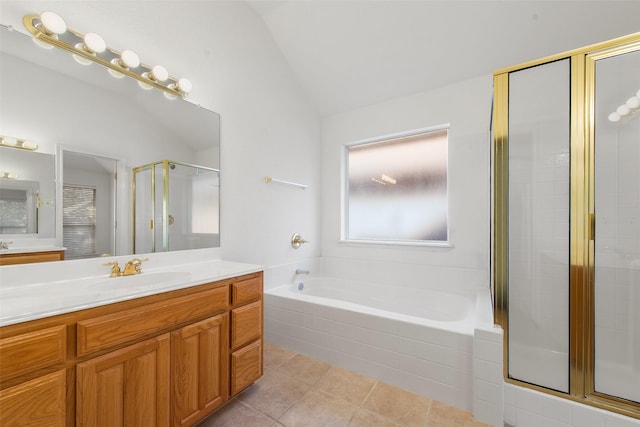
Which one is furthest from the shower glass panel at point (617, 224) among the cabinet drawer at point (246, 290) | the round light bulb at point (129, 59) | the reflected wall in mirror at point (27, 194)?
the reflected wall in mirror at point (27, 194)

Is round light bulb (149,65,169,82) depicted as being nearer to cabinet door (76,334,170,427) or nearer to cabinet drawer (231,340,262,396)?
cabinet door (76,334,170,427)

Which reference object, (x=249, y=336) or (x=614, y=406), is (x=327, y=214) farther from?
(x=614, y=406)

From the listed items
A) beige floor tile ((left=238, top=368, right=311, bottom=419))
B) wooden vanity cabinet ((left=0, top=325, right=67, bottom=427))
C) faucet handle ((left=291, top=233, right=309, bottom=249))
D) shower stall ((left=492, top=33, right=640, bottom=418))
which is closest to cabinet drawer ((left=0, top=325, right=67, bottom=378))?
A: wooden vanity cabinet ((left=0, top=325, right=67, bottom=427))

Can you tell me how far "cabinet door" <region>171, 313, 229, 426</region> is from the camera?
46.7 inches

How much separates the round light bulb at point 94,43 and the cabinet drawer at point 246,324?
159cm

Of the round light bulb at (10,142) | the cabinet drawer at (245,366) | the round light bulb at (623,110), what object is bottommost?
the cabinet drawer at (245,366)

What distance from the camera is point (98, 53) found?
138 centimetres

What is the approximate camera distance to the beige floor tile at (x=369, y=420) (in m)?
1.41

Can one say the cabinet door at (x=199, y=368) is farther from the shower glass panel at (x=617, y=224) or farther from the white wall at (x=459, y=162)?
the shower glass panel at (x=617, y=224)

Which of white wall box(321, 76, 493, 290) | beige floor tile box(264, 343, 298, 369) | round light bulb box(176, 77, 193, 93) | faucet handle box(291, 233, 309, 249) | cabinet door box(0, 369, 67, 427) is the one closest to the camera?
cabinet door box(0, 369, 67, 427)

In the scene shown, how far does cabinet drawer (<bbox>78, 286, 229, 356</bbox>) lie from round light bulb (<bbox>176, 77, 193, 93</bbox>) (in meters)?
1.38

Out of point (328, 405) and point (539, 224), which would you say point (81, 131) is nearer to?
point (328, 405)

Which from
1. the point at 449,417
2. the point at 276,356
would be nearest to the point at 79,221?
the point at 276,356

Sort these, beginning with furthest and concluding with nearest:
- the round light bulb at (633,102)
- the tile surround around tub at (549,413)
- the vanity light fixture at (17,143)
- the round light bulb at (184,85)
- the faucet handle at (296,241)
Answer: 1. the faucet handle at (296,241)
2. the round light bulb at (184,85)
3. the round light bulb at (633,102)
4. the tile surround around tub at (549,413)
5. the vanity light fixture at (17,143)
